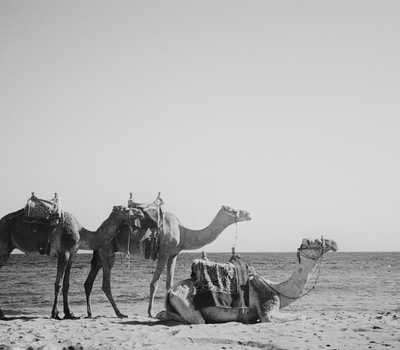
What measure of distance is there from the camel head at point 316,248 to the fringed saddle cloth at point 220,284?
119 centimetres

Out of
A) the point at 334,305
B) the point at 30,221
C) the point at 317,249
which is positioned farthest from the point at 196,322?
the point at 334,305

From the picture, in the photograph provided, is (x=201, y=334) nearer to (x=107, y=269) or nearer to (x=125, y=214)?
(x=107, y=269)

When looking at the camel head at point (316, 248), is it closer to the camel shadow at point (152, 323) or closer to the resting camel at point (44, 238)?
the camel shadow at point (152, 323)

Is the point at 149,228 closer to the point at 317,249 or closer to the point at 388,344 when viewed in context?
the point at 317,249

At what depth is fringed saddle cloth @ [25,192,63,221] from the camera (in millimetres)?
8758

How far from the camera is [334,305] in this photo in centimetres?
1504

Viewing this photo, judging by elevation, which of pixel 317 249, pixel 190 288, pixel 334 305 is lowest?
pixel 334 305

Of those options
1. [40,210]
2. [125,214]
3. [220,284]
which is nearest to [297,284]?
[220,284]

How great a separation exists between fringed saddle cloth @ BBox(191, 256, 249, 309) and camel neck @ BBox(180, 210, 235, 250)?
4.42 ft

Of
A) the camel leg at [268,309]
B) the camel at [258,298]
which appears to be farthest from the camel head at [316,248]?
the camel leg at [268,309]

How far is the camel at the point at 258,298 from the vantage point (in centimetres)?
804

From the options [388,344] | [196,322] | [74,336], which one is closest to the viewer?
[388,344]

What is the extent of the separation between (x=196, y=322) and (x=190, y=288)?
630 millimetres

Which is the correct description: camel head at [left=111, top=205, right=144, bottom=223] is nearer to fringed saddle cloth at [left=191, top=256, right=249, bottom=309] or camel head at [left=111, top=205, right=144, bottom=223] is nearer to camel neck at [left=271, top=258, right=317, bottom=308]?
fringed saddle cloth at [left=191, top=256, right=249, bottom=309]
